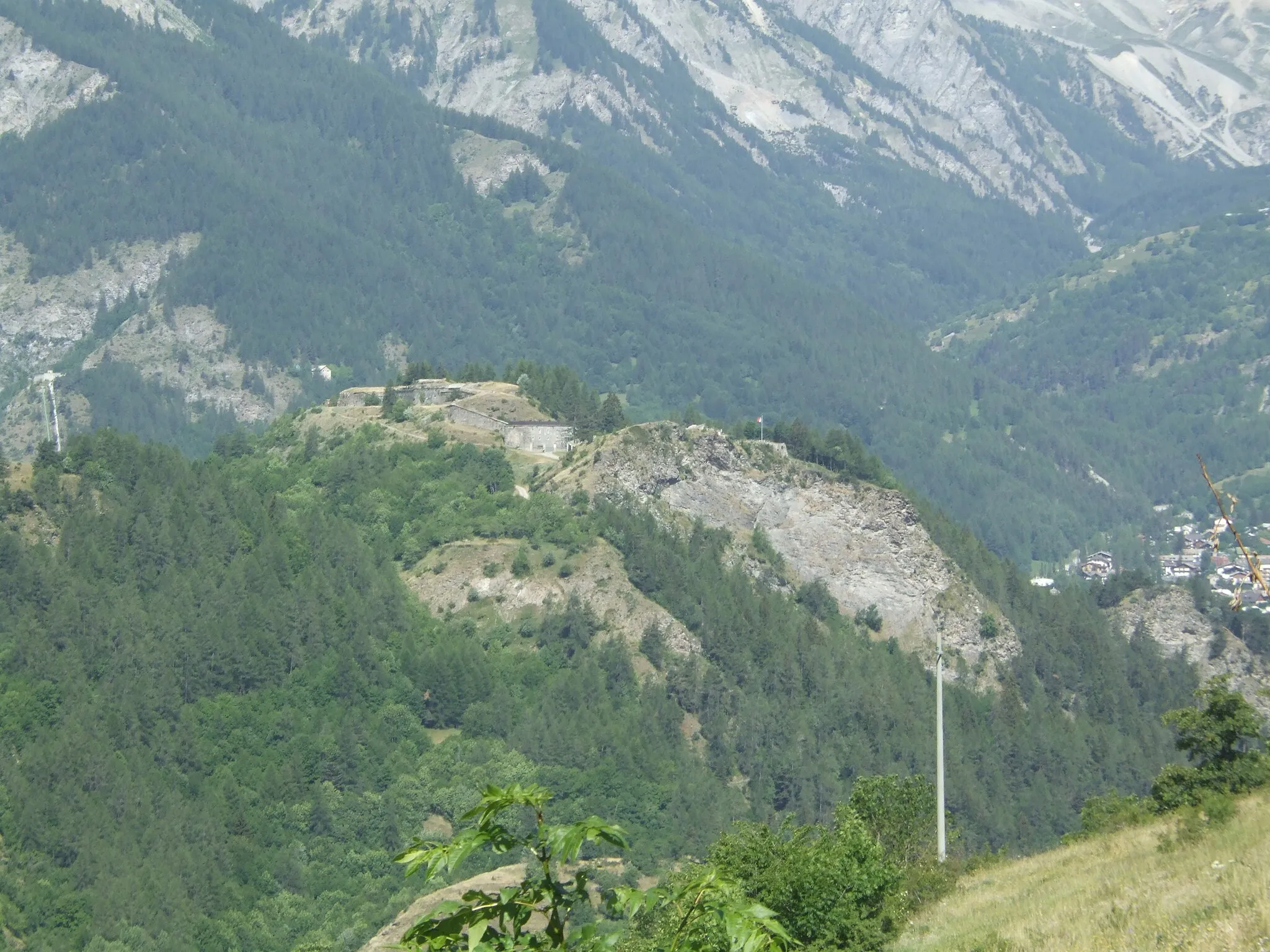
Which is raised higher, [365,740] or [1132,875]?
[1132,875]

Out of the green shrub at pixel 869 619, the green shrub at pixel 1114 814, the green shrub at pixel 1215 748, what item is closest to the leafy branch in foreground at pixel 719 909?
the green shrub at pixel 1215 748

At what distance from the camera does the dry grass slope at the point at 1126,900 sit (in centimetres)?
3588

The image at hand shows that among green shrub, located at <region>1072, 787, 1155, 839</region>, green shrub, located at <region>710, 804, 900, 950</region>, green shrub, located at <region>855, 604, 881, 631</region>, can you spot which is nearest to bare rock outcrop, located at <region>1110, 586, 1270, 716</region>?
green shrub, located at <region>855, 604, 881, 631</region>

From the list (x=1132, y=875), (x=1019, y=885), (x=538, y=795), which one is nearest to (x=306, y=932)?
(x=1019, y=885)

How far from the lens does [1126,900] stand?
1644 inches

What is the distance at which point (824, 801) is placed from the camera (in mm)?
137125

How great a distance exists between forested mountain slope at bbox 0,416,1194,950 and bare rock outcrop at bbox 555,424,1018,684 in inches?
151

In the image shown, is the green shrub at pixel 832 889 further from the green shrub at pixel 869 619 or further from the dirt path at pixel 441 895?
the green shrub at pixel 869 619

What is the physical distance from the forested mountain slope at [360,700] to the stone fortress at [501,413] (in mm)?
7176

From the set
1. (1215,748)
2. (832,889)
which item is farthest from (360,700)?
(832,889)

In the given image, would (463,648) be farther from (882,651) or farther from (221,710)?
(882,651)

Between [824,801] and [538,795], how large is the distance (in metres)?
115

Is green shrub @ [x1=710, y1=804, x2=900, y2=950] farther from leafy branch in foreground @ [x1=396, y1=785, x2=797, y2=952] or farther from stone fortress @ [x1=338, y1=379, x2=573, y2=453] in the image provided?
stone fortress @ [x1=338, y1=379, x2=573, y2=453]

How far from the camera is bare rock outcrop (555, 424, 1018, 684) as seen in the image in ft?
541
